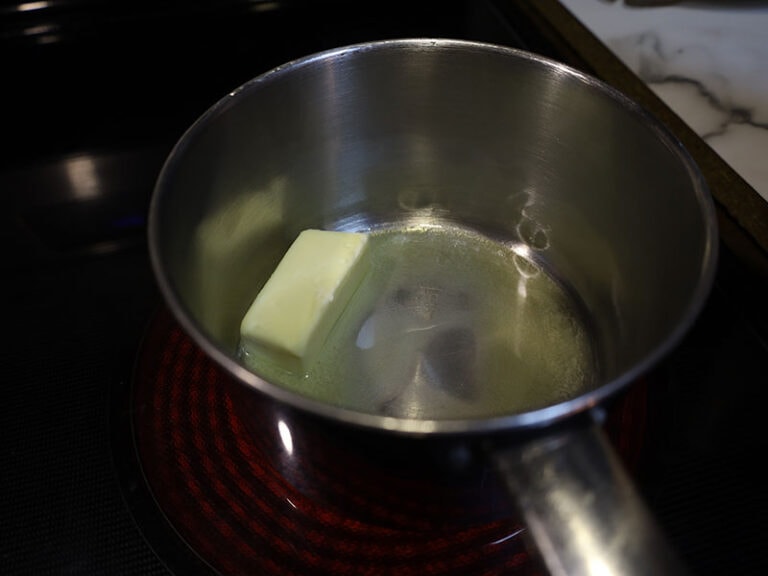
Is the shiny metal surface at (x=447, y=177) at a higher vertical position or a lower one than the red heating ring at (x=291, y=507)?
higher

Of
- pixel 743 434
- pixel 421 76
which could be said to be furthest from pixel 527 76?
pixel 743 434

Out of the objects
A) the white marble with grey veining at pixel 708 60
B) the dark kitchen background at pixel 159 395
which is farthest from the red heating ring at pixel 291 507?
the white marble with grey veining at pixel 708 60

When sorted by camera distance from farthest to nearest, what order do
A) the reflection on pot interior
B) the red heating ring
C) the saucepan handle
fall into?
the reflection on pot interior, the red heating ring, the saucepan handle

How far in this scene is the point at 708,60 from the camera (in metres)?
0.77

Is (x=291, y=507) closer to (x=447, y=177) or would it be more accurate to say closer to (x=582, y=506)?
(x=582, y=506)

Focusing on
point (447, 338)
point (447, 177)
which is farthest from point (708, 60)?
point (447, 338)

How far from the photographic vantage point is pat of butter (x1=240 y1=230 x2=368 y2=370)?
1.91 ft

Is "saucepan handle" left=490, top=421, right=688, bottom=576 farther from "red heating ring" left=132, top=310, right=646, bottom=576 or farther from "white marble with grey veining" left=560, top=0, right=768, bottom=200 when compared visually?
"white marble with grey veining" left=560, top=0, right=768, bottom=200

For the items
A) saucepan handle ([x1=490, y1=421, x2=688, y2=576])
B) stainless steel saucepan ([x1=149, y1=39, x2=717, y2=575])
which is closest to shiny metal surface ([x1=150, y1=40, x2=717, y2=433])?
stainless steel saucepan ([x1=149, y1=39, x2=717, y2=575])

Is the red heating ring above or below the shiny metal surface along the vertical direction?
below

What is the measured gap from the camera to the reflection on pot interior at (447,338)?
1.98ft

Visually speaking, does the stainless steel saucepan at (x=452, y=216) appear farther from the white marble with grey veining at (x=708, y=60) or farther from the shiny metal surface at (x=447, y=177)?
the white marble with grey veining at (x=708, y=60)

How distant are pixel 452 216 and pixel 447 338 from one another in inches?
6.5

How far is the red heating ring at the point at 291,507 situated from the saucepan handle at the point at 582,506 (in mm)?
92
